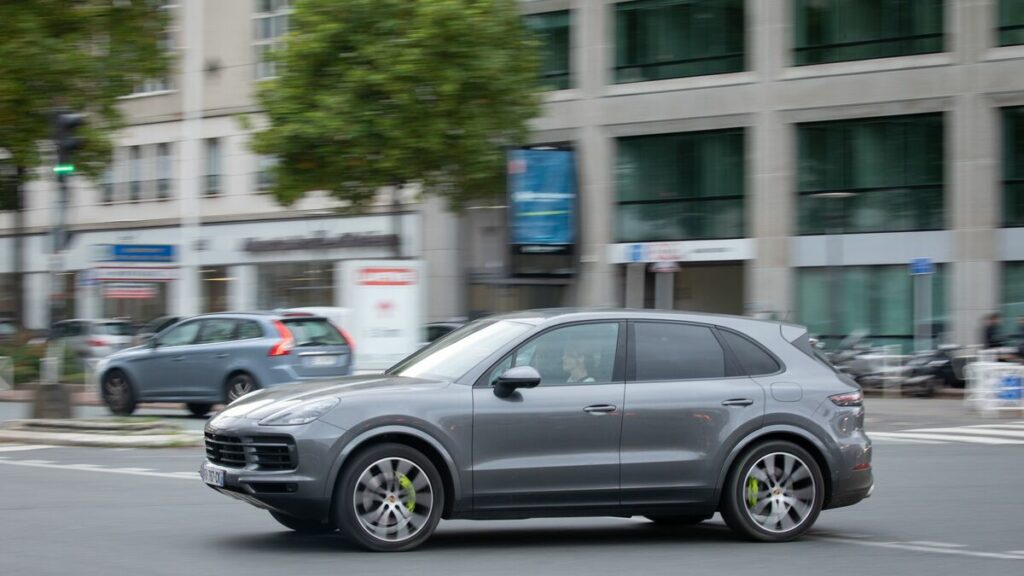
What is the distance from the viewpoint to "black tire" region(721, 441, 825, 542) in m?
9.13

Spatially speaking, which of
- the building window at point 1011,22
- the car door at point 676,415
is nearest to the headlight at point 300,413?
the car door at point 676,415

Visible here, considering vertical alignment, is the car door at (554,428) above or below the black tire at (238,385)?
above

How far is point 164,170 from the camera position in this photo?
50.5 m

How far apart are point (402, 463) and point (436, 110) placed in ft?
74.3

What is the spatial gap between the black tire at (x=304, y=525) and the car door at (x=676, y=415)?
1.97m

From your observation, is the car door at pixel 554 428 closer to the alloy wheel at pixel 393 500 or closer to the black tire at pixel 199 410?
the alloy wheel at pixel 393 500

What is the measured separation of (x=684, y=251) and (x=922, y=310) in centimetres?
621

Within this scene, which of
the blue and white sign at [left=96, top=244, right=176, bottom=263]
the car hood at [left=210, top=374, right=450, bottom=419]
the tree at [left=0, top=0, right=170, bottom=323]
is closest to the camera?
the car hood at [left=210, top=374, right=450, bottom=419]

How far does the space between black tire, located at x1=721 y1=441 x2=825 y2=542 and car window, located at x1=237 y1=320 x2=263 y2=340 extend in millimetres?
12879

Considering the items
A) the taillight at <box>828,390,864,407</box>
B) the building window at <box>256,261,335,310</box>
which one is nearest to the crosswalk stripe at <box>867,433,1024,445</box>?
the taillight at <box>828,390,864,407</box>

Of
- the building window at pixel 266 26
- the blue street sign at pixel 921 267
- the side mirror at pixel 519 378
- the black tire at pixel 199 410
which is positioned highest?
the building window at pixel 266 26

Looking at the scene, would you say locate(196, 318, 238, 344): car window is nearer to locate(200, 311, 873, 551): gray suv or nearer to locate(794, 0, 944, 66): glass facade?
locate(200, 311, 873, 551): gray suv

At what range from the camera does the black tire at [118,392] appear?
21938 millimetres

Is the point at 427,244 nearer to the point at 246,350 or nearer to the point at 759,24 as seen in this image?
the point at 759,24
